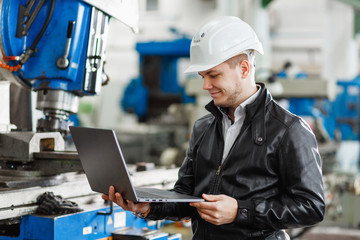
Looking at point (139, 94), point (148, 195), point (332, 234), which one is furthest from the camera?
point (139, 94)

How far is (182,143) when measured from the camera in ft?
17.9

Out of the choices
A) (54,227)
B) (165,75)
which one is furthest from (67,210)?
(165,75)

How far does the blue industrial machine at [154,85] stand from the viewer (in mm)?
5816

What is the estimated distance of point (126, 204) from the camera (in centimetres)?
147

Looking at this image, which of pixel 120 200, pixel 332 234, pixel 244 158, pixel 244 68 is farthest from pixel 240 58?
pixel 332 234

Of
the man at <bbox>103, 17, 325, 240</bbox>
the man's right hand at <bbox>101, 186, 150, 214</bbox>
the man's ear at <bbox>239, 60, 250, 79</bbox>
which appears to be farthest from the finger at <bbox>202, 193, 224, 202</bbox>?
the man's ear at <bbox>239, 60, 250, 79</bbox>

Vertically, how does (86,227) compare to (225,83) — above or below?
below

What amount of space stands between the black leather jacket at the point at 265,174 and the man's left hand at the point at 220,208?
0.02m

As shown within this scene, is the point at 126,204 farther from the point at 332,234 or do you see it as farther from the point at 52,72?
the point at 332,234

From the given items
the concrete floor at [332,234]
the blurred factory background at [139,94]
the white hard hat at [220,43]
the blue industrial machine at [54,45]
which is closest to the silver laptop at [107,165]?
the blurred factory background at [139,94]

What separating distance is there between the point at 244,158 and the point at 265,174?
77 mm

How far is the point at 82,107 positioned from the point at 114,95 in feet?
3.38

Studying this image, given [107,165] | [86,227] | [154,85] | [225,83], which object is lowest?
[86,227]

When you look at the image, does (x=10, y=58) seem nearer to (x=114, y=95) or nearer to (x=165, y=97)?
(x=165, y=97)
